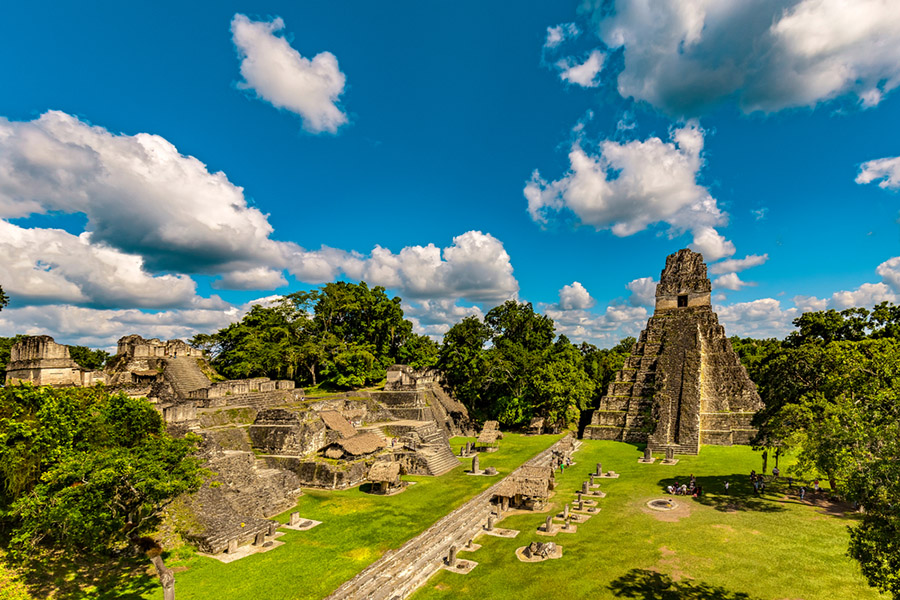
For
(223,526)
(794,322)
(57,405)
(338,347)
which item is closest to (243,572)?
(223,526)

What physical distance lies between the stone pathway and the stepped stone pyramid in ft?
61.0

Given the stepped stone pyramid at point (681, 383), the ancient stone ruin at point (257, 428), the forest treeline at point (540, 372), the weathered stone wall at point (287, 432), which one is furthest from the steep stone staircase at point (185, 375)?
the stepped stone pyramid at point (681, 383)

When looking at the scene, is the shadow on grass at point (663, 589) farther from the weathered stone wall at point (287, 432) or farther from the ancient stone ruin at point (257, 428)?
the weathered stone wall at point (287, 432)

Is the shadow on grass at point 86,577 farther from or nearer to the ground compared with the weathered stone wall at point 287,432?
nearer to the ground

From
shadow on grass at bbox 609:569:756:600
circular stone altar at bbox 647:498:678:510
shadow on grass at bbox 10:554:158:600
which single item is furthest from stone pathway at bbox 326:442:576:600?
circular stone altar at bbox 647:498:678:510

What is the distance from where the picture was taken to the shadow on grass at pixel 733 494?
63.6 ft

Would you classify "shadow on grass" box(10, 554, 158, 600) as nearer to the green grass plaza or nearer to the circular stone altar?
the green grass plaza

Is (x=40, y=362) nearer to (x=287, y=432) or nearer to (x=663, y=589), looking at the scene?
(x=287, y=432)

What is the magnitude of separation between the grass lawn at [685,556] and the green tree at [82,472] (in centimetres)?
905

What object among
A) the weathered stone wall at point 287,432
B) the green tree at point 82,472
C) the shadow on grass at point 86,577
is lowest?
the shadow on grass at point 86,577

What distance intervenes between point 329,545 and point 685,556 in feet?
44.0

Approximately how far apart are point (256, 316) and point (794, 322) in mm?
60427

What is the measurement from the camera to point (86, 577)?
A: 13039mm

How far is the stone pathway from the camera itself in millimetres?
13453
